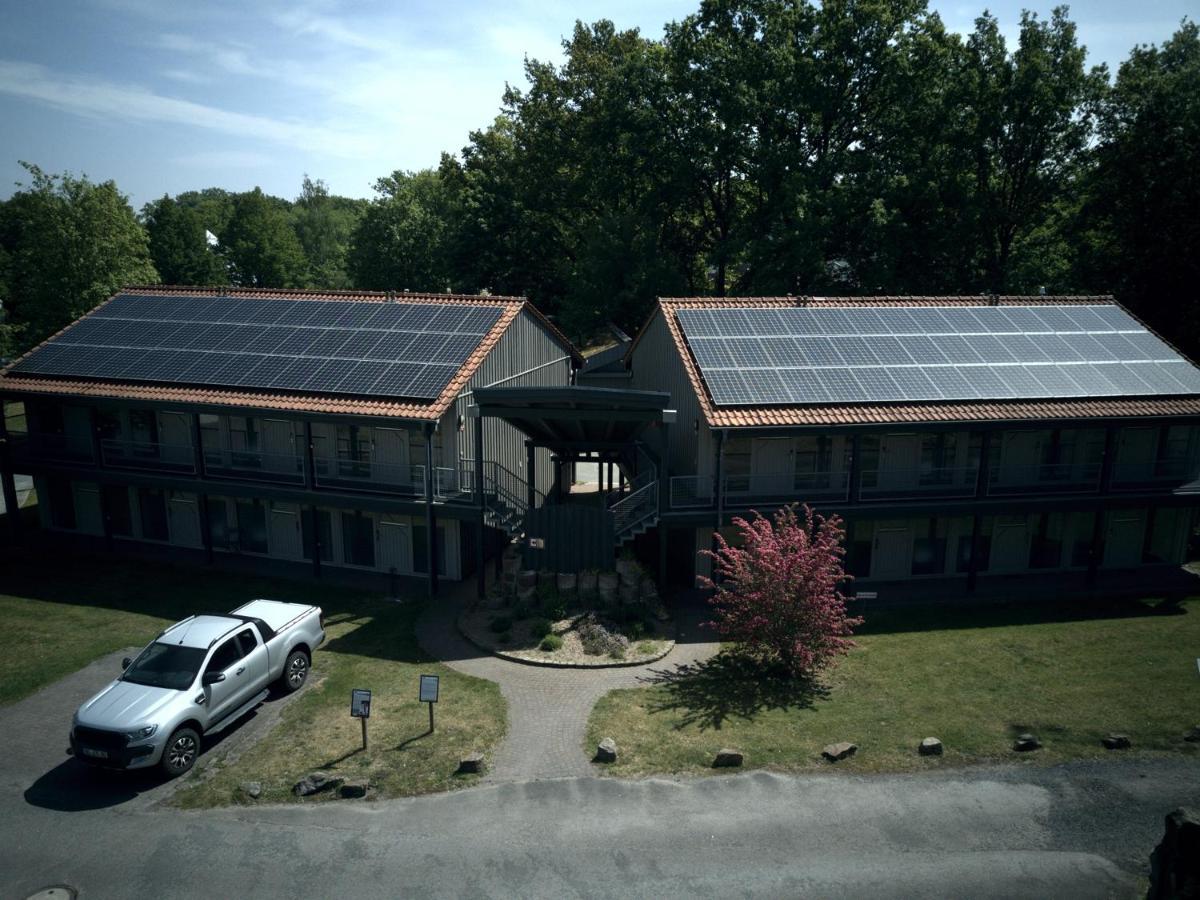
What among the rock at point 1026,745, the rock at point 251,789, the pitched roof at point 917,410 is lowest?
the rock at point 251,789

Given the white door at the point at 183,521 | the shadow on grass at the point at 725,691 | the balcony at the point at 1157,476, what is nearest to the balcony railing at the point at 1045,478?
the balcony at the point at 1157,476

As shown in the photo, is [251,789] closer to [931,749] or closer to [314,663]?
[314,663]

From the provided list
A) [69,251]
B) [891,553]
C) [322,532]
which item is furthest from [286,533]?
[69,251]

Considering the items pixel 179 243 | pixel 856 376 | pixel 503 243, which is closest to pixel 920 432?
pixel 856 376

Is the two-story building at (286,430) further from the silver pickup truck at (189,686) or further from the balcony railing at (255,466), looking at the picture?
the silver pickup truck at (189,686)

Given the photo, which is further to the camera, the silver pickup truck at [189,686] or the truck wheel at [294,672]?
the truck wheel at [294,672]

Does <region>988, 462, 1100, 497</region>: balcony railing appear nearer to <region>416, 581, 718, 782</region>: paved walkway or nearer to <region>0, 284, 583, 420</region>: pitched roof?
<region>416, 581, 718, 782</region>: paved walkway
